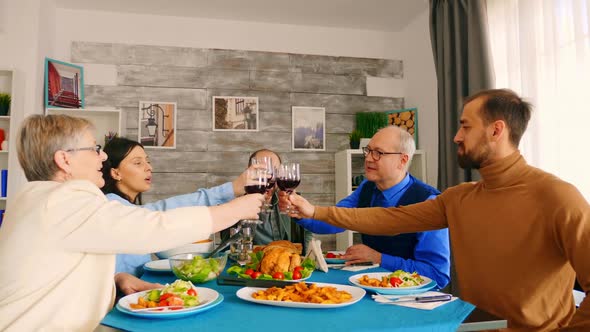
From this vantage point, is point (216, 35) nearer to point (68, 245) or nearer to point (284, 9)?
A: point (284, 9)

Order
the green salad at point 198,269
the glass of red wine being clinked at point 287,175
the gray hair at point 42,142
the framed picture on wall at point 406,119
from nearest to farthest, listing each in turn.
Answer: the gray hair at point 42,142, the green salad at point 198,269, the glass of red wine being clinked at point 287,175, the framed picture on wall at point 406,119

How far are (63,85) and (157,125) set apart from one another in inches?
33.3

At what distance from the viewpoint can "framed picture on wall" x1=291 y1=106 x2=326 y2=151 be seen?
4.46 meters

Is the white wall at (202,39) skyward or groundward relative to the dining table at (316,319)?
skyward

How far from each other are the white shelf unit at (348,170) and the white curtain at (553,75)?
1.22m

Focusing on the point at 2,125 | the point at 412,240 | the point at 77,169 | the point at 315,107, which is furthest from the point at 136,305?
the point at 315,107

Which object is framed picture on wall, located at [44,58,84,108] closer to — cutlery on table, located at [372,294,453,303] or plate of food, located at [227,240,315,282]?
plate of food, located at [227,240,315,282]

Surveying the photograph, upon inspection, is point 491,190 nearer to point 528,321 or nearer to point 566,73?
point 528,321

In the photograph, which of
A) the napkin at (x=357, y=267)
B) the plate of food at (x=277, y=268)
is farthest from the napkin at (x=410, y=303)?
the napkin at (x=357, y=267)

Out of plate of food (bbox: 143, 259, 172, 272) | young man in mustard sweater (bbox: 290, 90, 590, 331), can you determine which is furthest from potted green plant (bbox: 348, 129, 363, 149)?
plate of food (bbox: 143, 259, 172, 272)

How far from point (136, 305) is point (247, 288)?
33 centimetres

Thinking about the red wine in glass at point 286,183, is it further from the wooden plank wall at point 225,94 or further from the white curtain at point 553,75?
the wooden plank wall at point 225,94

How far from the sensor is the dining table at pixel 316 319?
3.54 ft

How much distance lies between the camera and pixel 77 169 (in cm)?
140
